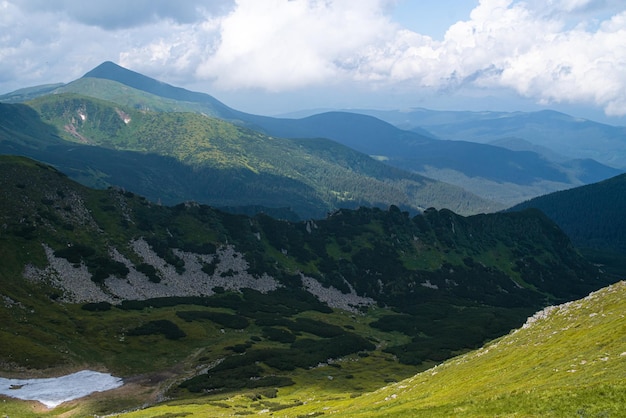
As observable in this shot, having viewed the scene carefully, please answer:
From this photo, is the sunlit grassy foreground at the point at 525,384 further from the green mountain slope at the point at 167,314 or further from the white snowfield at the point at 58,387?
the white snowfield at the point at 58,387

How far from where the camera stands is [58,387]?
88688 mm

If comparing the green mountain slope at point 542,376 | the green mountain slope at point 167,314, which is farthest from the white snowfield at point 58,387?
the green mountain slope at point 542,376

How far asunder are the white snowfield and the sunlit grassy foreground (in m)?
20.5

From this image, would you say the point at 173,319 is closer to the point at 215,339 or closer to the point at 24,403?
the point at 215,339

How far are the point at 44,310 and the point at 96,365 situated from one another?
2852 centimetres

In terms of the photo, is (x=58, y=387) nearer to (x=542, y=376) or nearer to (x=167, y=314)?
(x=167, y=314)

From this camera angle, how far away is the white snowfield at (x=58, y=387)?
83.7 m

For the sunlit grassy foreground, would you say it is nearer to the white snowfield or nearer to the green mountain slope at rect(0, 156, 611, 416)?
the green mountain slope at rect(0, 156, 611, 416)

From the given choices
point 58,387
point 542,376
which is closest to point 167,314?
point 58,387

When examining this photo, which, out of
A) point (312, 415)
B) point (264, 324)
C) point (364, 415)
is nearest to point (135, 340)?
point (264, 324)

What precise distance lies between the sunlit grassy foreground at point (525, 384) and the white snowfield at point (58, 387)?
67.4 ft

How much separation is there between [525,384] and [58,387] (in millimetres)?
76190

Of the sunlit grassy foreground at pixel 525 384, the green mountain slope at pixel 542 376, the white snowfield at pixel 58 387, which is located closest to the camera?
the green mountain slope at pixel 542 376

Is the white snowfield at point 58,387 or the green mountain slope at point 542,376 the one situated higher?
the green mountain slope at point 542,376
